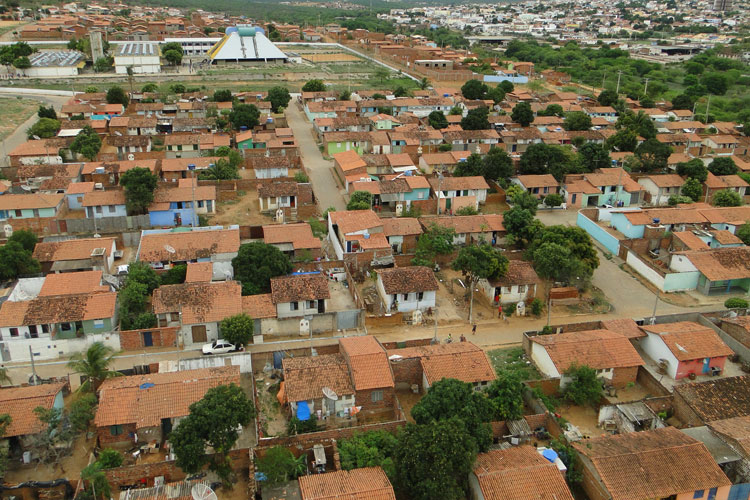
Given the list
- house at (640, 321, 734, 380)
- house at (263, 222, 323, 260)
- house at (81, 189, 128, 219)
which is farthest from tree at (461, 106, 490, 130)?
house at (640, 321, 734, 380)

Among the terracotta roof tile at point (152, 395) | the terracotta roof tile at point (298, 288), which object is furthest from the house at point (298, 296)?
the terracotta roof tile at point (152, 395)

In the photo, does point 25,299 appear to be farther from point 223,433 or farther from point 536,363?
point 536,363

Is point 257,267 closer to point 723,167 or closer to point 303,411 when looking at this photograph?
point 303,411

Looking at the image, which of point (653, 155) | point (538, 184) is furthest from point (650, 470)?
point (653, 155)

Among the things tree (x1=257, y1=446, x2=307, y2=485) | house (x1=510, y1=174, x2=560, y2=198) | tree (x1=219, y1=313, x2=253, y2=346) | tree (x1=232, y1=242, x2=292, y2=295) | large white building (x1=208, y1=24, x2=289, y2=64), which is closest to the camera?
tree (x1=257, y1=446, x2=307, y2=485)

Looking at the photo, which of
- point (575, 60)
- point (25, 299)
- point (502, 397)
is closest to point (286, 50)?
point (575, 60)

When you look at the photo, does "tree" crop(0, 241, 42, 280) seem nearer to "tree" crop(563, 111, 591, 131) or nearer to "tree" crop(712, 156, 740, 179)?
"tree" crop(712, 156, 740, 179)
